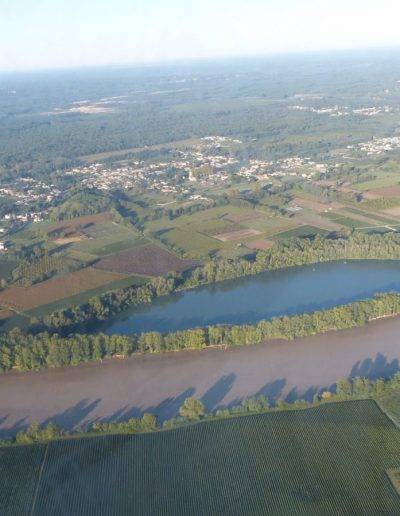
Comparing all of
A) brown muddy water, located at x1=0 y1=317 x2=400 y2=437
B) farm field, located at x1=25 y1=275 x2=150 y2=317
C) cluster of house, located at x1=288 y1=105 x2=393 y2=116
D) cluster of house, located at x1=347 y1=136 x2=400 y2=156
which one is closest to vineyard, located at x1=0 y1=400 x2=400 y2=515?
brown muddy water, located at x1=0 y1=317 x2=400 y2=437

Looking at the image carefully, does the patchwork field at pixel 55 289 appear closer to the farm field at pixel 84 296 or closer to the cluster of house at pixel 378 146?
the farm field at pixel 84 296

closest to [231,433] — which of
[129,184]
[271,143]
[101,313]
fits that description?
[101,313]

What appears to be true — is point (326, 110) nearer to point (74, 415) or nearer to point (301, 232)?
point (301, 232)

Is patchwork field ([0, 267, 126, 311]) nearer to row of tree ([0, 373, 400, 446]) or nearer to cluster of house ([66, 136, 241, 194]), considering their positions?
row of tree ([0, 373, 400, 446])

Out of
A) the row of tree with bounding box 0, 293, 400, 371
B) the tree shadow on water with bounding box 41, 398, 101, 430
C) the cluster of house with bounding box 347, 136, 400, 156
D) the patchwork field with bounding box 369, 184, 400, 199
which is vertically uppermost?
the row of tree with bounding box 0, 293, 400, 371

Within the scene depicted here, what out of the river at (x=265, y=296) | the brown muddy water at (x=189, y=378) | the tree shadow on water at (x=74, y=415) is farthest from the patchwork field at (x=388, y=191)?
the tree shadow on water at (x=74, y=415)

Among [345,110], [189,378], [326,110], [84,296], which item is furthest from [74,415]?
[326,110]
